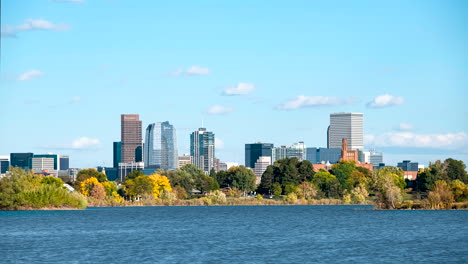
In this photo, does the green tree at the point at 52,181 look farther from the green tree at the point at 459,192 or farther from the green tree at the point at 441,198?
the green tree at the point at 459,192

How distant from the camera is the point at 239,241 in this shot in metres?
82.4

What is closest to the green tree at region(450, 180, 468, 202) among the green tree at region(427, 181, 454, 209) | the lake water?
the green tree at region(427, 181, 454, 209)

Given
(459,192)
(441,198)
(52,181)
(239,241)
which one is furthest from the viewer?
(52,181)

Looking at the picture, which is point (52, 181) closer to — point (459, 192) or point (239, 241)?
point (459, 192)

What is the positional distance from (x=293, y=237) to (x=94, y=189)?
11478cm

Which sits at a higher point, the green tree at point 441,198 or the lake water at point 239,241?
the green tree at point 441,198

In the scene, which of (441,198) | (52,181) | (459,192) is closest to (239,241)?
(441,198)

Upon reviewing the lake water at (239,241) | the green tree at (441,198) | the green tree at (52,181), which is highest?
the green tree at (52,181)

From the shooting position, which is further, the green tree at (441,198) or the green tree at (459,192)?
the green tree at (459,192)

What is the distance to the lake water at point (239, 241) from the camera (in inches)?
2594

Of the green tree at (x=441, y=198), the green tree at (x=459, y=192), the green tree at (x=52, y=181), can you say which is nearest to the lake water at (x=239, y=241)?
the green tree at (x=441, y=198)

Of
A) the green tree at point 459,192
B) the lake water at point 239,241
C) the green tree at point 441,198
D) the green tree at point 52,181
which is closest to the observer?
the lake water at point 239,241

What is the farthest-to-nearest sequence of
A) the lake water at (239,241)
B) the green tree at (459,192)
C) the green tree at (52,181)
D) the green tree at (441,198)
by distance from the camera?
the green tree at (52,181) < the green tree at (459,192) < the green tree at (441,198) < the lake water at (239,241)

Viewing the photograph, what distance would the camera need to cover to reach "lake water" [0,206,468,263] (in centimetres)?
6588
